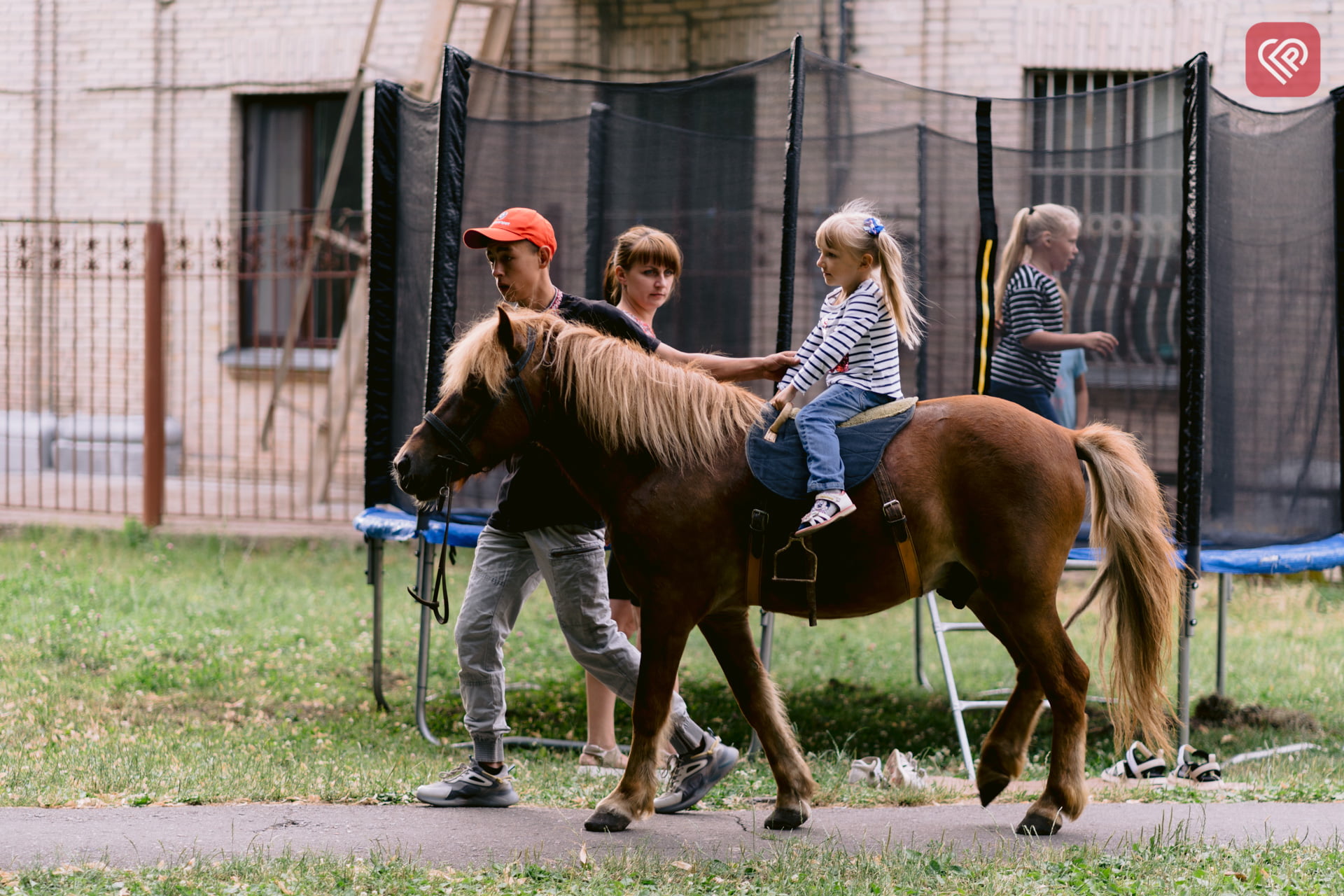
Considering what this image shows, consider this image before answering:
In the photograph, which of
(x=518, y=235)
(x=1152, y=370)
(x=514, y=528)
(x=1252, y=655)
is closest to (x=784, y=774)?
(x=514, y=528)

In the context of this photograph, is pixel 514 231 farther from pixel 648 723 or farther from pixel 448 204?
pixel 648 723

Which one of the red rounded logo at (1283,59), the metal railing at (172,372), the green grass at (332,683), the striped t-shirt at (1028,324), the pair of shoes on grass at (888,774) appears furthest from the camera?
the metal railing at (172,372)

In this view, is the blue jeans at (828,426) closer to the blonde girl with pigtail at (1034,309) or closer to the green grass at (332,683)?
the green grass at (332,683)

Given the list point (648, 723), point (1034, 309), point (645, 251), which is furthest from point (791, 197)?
point (648, 723)

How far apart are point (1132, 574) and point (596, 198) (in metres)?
3.29

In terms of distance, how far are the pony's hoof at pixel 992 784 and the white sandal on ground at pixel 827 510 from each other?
1136mm

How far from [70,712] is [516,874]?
3.32 metres

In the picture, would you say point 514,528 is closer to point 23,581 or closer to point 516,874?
point 516,874

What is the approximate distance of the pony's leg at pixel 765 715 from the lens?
439cm

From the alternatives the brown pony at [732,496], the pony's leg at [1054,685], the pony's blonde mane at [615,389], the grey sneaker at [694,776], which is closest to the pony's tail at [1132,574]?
the brown pony at [732,496]

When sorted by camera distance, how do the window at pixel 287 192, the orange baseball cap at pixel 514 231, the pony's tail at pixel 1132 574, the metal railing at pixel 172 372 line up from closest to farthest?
the pony's tail at pixel 1132 574 → the orange baseball cap at pixel 514 231 → the metal railing at pixel 172 372 → the window at pixel 287 192

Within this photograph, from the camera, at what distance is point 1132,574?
171 inches

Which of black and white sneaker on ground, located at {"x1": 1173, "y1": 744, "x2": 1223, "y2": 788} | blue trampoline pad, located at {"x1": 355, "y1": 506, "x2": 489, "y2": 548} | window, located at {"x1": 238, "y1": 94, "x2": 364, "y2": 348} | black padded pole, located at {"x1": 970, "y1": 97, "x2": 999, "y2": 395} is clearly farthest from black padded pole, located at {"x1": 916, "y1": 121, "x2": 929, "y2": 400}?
window, located at {"x1": 238, "y1": 94, "x2": 364, "y2": 348}

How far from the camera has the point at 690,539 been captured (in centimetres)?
414
